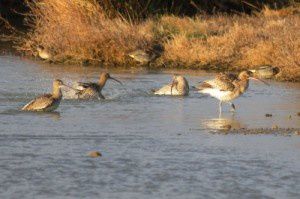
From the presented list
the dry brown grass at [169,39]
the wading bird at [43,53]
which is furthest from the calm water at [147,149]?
the wading bird at [43,53]

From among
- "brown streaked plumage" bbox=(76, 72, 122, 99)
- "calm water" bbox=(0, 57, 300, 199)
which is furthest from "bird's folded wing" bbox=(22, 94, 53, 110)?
"brown streaked plumage" bbox=(76, 72, 122, 99)

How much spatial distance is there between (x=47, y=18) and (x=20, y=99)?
461 inches

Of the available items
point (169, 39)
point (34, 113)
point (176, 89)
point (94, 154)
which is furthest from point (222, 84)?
point (169, 39)

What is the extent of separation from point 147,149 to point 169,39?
1596 centimetres

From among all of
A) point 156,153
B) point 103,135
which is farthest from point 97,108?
point 156,153

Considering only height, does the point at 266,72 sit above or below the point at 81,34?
below

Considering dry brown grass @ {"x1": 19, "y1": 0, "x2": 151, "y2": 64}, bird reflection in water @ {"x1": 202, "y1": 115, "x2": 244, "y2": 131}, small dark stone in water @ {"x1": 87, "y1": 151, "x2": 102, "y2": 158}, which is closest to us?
small dark stone in water @ {"x1": 87, "y1": 151, "x2": 102, "y2": 158}

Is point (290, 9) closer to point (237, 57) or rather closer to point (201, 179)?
point (237, 57)

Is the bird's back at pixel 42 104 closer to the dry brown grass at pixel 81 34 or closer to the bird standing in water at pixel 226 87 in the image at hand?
the bird standing in water at pixel 226 87

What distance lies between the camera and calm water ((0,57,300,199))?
10391 mm

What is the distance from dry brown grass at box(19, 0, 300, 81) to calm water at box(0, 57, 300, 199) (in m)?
5.80

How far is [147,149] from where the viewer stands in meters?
12.6

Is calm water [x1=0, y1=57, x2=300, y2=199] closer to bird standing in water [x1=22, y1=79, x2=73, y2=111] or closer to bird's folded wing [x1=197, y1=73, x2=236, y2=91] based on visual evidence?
bird standing in water [x1=22, y1=79, x2=73, y2=111]

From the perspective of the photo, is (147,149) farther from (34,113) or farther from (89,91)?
(89,91)
